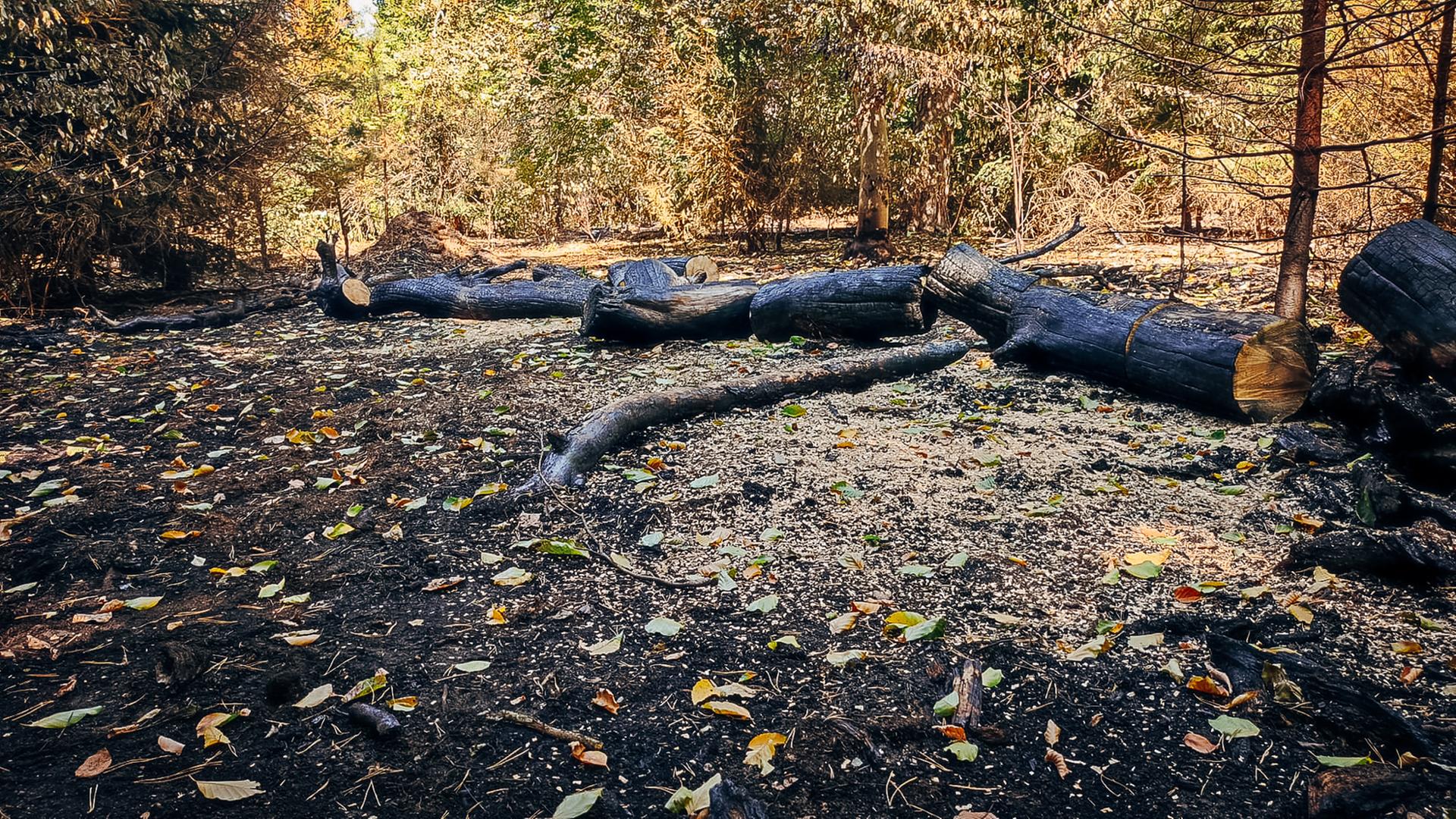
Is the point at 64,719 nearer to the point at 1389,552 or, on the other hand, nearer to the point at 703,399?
the point at 703,399

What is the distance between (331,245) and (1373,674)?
971cm

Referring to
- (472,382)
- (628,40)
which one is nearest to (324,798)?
(472,382)

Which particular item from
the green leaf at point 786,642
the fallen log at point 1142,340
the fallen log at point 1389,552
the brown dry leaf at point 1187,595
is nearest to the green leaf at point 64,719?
the green leaf at point 786,642

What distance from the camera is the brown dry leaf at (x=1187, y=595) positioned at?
8.84 feet

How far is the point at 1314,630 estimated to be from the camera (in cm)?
246

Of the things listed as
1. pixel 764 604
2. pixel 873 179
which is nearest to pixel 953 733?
pixel 764 604

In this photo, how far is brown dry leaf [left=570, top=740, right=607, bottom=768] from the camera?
79.9 inches

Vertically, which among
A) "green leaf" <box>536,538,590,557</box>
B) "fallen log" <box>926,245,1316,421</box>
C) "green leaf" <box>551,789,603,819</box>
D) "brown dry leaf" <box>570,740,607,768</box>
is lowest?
"green leaf" <box>551,789,603,819</box>

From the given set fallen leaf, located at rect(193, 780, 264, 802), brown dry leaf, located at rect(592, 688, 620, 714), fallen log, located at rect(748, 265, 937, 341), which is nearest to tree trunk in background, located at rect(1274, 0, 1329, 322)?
fallen log, located at rect(748, 265, 937, 341)

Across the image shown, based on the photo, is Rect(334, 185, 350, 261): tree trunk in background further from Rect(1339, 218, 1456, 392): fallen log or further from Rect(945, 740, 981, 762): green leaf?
Rect(945, 740, 981, 762): green leaf

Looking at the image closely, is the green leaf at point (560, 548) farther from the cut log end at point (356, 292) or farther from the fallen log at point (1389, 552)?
the cut log end at point (356, 292)

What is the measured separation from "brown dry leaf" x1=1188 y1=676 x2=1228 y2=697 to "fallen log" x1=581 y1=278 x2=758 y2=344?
16.7ft

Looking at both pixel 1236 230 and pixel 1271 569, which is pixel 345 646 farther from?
pixel 1236 230

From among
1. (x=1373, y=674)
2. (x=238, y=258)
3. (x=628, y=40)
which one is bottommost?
(x=1373, y=674)
